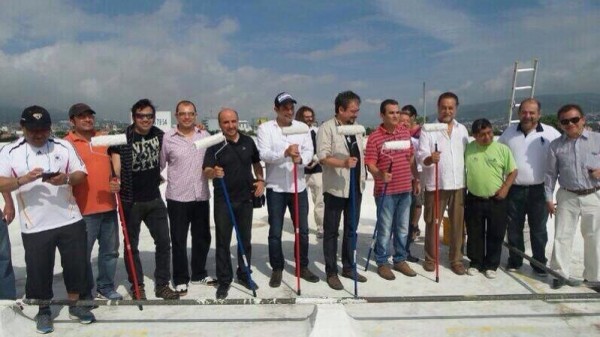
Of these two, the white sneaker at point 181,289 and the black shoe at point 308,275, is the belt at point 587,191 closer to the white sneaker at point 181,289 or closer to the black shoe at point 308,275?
the black shoe at point 308,275

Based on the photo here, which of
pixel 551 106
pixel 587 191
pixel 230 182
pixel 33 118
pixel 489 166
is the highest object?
pixel 551 106

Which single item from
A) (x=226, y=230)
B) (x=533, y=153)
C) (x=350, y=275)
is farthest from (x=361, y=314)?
(x=533, y=153)

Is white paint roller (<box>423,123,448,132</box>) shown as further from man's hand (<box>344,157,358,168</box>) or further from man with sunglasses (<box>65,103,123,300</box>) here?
man with sunglasses (<box>65,103,123,300</box>)

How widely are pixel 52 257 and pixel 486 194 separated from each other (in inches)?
183

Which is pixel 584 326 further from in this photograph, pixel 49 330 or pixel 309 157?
pixel 49 330

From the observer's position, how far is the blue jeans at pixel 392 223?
4.87 meters

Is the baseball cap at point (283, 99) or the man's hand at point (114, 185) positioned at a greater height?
the baseball cap at point (283, 99)

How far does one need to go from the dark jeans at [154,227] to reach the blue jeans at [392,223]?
250 centimetres

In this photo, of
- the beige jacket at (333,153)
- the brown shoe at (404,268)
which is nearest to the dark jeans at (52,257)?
the beige jacket at (333,153)

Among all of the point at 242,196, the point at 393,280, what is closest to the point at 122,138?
the point at 242,196

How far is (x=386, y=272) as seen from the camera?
4.92 m

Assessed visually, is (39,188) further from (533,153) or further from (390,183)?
(533,153)

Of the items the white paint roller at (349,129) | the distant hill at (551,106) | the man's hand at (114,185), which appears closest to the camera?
the man's hand at (114,185)

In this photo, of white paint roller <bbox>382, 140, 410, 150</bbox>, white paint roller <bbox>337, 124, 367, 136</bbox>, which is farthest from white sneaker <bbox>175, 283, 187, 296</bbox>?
white paint roller <bbox>382, 140, 410, 150</bbox>
